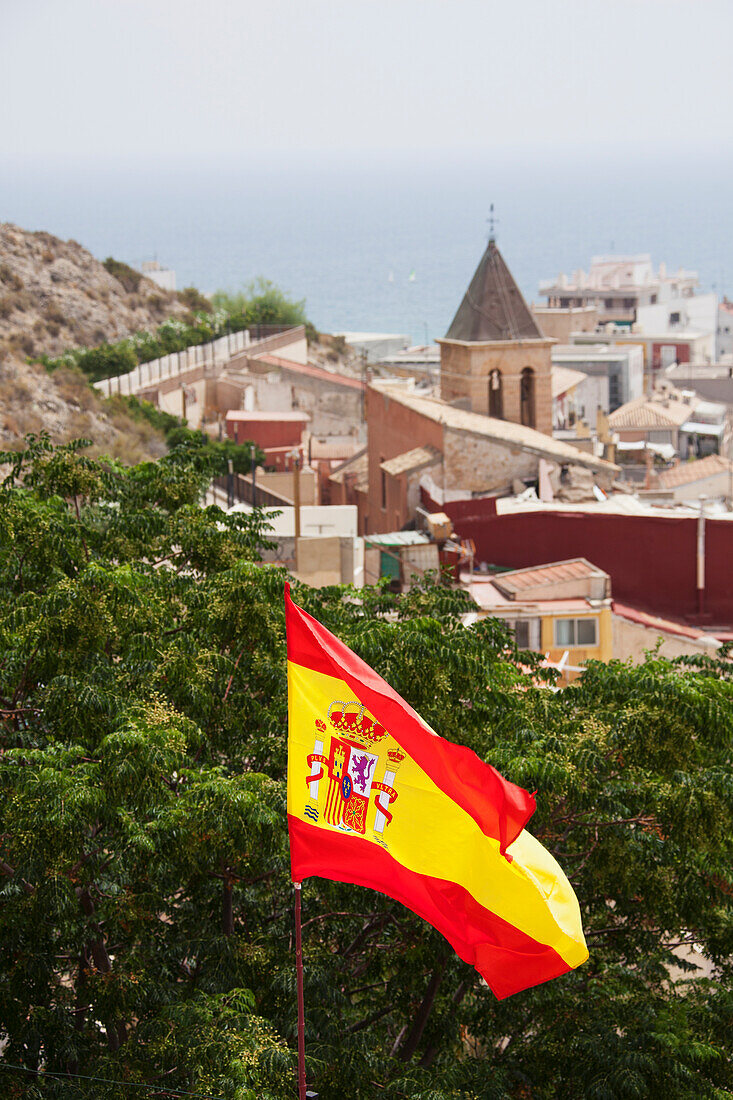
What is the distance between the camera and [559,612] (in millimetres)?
25109

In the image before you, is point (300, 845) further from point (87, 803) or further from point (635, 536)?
point (635, 536)

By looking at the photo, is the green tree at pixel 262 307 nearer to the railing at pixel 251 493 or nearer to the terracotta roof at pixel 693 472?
the railing at pixel 251 493

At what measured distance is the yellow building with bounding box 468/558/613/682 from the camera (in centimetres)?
2484

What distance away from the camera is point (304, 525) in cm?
3200

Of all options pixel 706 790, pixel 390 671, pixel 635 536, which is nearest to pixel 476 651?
pixel 390 671

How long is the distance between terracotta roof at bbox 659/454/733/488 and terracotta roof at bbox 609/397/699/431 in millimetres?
13694

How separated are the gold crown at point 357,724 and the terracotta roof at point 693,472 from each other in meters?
35.5

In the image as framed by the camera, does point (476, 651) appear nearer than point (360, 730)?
No

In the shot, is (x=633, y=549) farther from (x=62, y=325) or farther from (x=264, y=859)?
(x=62, y=325)

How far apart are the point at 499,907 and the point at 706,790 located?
4301 millimetres

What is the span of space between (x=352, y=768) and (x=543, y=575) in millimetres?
19193

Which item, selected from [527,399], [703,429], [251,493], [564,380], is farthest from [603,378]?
[251,493]

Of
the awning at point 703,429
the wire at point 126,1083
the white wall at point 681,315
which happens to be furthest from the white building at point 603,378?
the wire at point 126,1083

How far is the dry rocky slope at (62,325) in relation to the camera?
4309 cm
